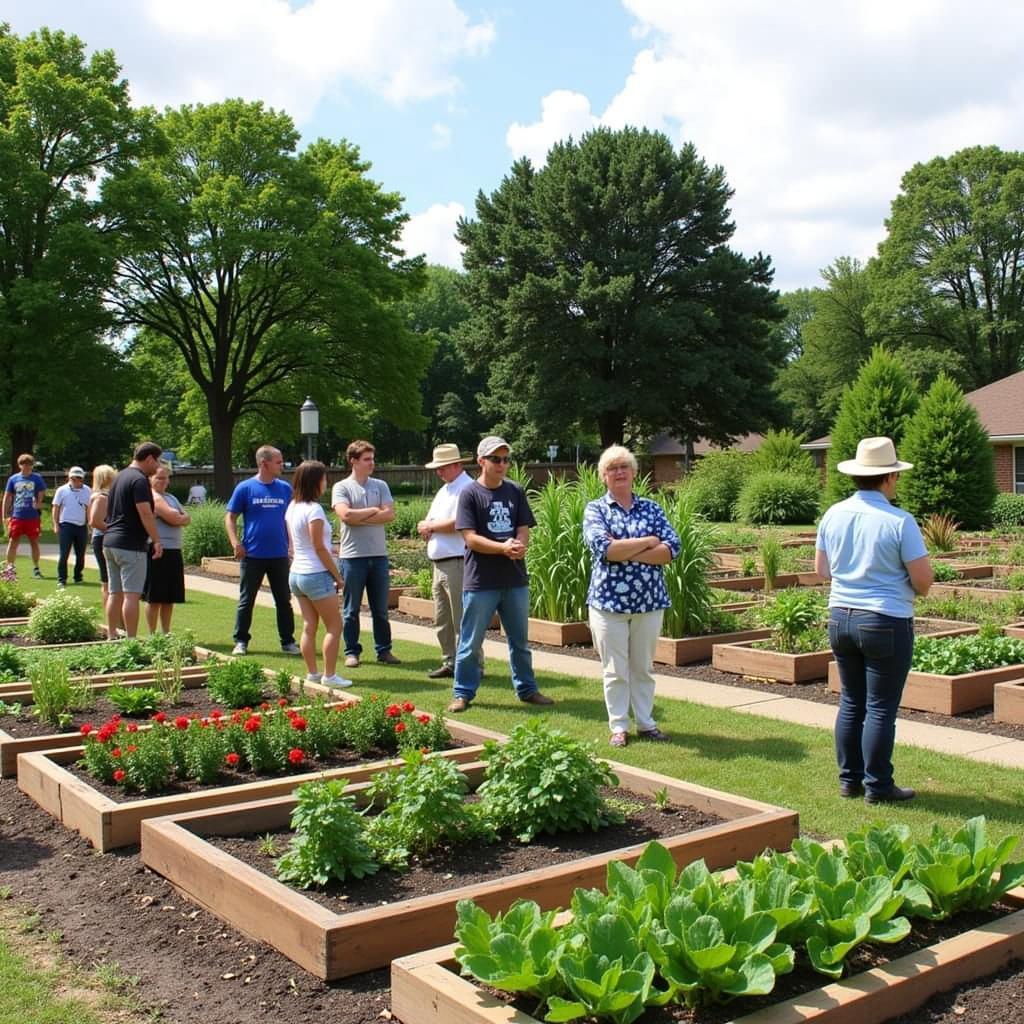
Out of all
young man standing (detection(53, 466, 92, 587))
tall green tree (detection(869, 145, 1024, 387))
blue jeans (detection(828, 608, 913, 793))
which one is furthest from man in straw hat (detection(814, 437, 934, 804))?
tall green tree (detection(869, 145, 1024, 387))

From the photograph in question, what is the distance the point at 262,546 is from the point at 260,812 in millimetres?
5147

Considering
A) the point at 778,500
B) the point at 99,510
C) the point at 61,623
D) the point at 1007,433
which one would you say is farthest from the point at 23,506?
the point at 1007,433

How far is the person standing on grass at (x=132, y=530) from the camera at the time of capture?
9633mm

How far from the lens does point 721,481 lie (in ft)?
107

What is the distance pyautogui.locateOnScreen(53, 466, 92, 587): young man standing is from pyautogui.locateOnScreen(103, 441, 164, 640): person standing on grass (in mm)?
6597

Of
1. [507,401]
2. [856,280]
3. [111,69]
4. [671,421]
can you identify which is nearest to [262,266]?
[111,69]

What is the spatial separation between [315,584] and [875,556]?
4.44 m

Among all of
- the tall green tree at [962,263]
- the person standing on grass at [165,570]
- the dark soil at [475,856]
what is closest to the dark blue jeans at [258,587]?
the person standing on grass at [165,570]

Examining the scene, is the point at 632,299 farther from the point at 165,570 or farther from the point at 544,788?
the point at 544,788

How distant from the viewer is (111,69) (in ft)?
117

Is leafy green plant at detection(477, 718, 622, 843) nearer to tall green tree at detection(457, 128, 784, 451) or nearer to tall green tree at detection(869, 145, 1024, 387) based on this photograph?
tall green tree at detection(457, 128, 784, 451)

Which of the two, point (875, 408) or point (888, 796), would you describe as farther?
point (875, 408)

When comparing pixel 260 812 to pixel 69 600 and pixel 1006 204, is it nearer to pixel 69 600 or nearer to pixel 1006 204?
pixel 69 600

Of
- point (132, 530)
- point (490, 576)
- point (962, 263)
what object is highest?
point (962, 263)
